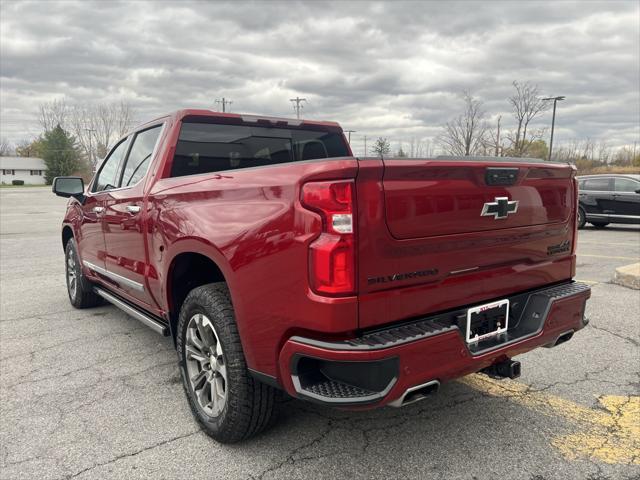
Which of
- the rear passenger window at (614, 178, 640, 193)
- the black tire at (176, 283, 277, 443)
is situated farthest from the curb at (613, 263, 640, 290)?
the rear passenger window at (614, 178, 640, 193)

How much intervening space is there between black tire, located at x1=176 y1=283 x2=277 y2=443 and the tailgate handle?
1.44 metres

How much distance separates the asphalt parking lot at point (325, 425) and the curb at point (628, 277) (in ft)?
6.82

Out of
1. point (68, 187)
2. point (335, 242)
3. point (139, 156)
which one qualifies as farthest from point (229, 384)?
point (68, 187)

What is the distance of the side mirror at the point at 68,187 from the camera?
191 inches

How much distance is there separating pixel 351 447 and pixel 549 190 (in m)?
1.78

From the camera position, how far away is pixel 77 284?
5.45 m

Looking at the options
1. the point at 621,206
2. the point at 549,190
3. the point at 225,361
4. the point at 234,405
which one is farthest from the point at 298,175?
the point at 621,206

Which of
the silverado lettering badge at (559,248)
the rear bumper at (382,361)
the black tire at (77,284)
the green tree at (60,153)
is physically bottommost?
the black tire at (77,284)

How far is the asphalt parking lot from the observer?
8.16ft

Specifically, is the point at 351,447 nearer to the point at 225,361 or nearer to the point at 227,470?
the point at 227,470

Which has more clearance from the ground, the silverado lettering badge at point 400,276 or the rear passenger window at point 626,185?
the silverado lettering badge at point 400,276

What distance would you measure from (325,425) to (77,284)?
3759 millimetres

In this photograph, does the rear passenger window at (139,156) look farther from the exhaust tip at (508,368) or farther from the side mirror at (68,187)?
the exhaust tip at (508,368)

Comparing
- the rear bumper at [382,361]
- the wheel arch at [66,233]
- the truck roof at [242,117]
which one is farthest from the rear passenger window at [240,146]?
the wheel arch at [66,233]
